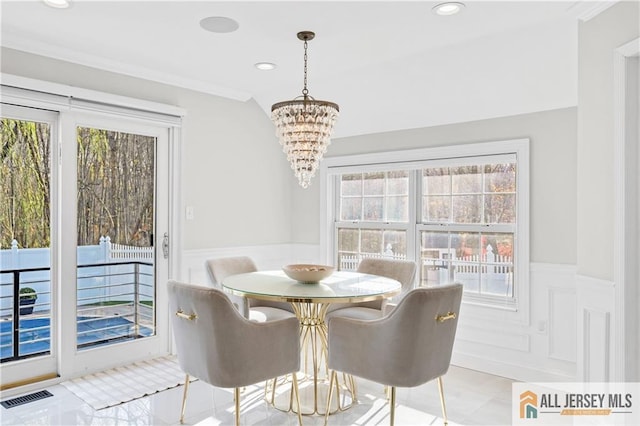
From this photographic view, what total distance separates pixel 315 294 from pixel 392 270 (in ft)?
3.80

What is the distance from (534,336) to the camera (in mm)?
3357

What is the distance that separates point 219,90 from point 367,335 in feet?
9.16

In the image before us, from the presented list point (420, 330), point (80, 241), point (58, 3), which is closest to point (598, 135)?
point (420, 330)

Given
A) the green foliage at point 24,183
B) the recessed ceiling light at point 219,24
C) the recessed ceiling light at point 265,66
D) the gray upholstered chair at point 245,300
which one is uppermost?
the recessed ceiling light at point 265,66

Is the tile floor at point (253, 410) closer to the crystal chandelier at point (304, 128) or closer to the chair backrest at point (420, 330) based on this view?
the chair backrest at point (420, 330)

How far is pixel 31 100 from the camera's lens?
10.3 feet

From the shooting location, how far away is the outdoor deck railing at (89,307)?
320cm

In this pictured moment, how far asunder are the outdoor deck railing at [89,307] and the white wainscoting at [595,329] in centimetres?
314

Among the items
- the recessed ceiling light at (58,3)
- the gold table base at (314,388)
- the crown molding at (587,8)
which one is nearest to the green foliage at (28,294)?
the gold table base at (314,388)

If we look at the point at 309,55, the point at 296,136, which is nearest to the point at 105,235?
the point at 296,136

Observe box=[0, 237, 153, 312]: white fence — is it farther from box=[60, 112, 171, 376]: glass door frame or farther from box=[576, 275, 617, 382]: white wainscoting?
box=[576, 275, 617, 382]: white wainscoting

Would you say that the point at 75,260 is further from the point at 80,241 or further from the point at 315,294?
the point at 315,294

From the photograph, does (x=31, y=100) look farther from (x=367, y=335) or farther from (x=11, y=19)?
(x=367, y=335)

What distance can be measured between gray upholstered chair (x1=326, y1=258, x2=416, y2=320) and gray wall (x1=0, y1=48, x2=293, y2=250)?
4.63ft
